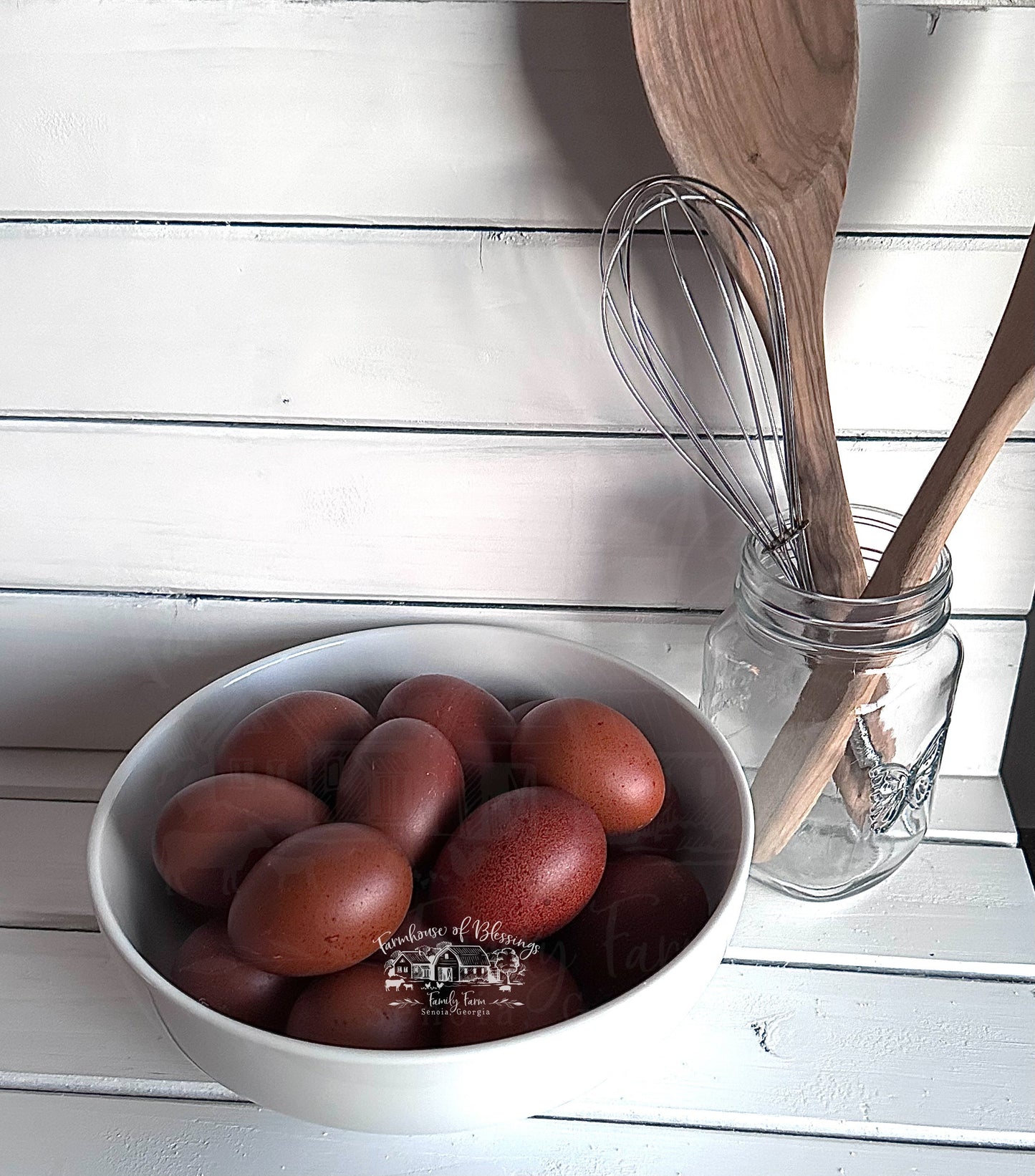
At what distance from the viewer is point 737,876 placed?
44 centimetres

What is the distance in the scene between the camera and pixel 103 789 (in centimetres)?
64

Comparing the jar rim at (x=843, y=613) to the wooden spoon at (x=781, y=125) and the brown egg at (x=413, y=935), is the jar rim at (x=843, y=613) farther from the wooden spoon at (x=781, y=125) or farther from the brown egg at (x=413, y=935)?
the brown egg at (x=413, y=935)

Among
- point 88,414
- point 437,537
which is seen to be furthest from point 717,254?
point 88,414

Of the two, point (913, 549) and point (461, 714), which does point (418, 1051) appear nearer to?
point (461, 714)

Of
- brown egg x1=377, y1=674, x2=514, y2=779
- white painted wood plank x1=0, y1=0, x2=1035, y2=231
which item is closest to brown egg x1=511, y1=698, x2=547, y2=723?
brown egg x1=377, y1=674, x2=514, y2=779

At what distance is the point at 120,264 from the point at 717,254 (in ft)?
0.91

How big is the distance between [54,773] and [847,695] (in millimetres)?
450

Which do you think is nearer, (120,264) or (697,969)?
(697,969)

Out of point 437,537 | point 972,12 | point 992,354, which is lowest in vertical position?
point 437,537

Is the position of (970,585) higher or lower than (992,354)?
lower

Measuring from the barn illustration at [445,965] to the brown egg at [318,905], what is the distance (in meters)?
0.01

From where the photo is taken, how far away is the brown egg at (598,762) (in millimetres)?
472

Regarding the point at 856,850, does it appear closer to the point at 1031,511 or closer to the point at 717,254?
the point at 1031,511

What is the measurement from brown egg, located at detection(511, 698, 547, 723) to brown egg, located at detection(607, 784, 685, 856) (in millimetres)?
74
